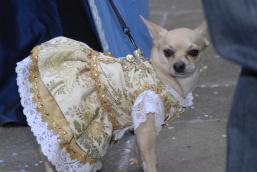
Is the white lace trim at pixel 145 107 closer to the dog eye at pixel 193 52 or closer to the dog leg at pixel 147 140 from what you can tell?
the dog leg at pixel 147 140

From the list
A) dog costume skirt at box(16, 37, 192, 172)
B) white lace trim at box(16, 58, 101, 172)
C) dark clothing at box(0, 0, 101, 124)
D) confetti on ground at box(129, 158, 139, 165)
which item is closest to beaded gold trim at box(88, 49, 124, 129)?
dog costume skirt at box(16, 37, 192, 172)

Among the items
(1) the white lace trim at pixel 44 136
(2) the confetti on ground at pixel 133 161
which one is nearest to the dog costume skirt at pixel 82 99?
(1) the white lace trim at pixel 44 136

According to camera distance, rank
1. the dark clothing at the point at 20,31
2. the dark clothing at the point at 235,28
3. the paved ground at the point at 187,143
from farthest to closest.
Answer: the dark clothing at the point at 20,31, the paved ground at the point at 187,143, the dark clothing at the point at 235,28

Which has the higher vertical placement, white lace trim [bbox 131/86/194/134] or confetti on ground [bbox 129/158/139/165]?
white lace trim [bbox 131/86/194/134]

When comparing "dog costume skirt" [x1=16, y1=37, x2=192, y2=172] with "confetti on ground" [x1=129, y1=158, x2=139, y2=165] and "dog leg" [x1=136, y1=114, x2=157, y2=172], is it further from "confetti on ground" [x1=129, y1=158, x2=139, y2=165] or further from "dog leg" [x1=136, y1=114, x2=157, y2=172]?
"confetti on ground" [x1=129, y1=158, x2=139, y2=165]

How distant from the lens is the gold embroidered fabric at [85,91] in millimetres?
3193

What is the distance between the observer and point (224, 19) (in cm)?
146

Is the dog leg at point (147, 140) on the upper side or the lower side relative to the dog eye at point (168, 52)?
lower

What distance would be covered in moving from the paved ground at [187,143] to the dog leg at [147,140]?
1.24 ft

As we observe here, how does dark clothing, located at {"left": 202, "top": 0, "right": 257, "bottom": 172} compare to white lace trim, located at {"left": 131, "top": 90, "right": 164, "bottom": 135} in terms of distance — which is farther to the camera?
→ white lace trim, located at {"left": 131, "top": 90, "right": 164, "bottom": 135}

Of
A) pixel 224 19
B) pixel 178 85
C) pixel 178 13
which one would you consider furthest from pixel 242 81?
pixel 178 13

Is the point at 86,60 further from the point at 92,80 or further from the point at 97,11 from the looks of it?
the point at 97,11

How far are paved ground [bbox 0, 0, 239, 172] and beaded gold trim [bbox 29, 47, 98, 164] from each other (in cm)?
45

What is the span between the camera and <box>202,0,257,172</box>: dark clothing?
4.74 feet
